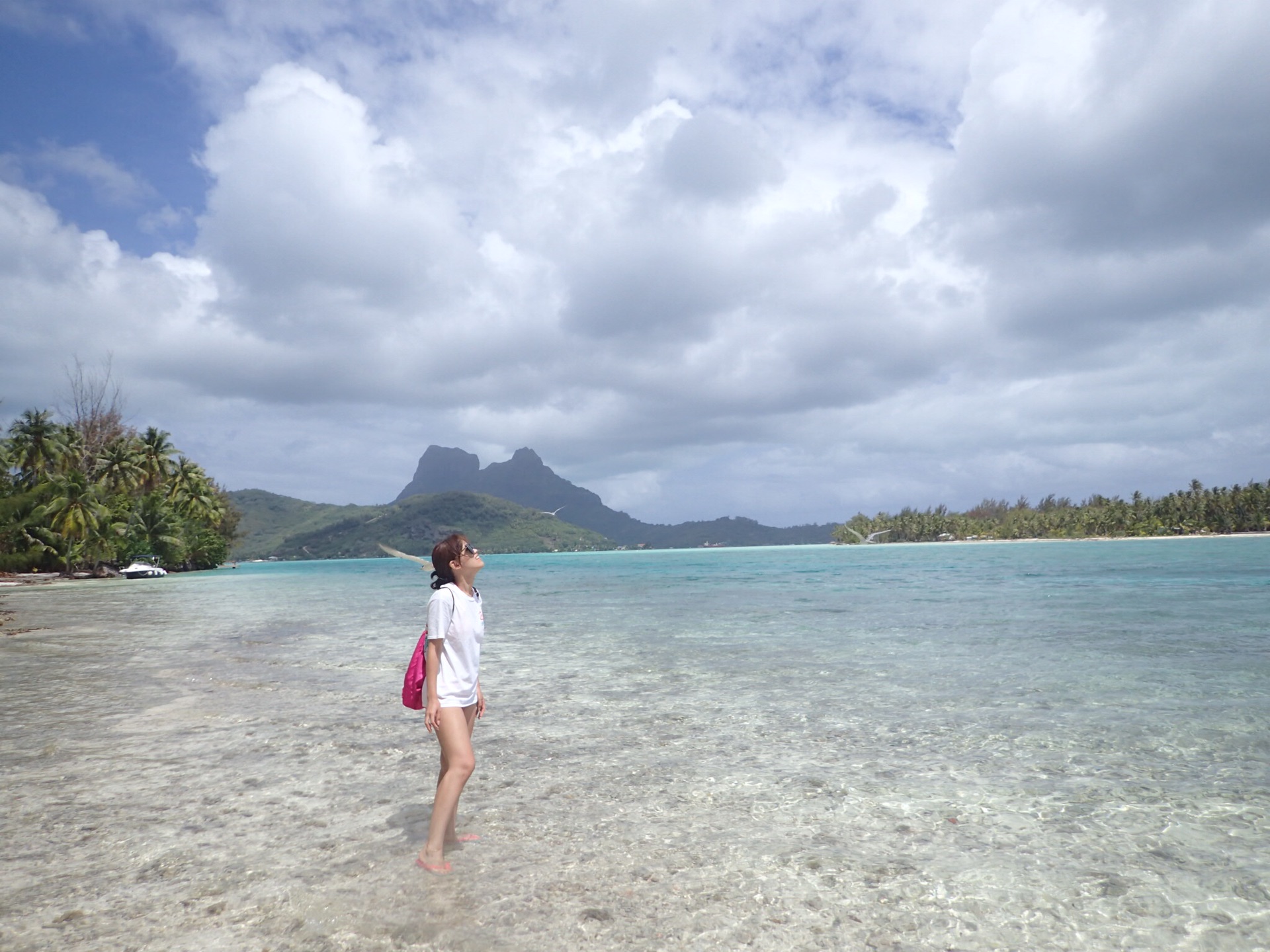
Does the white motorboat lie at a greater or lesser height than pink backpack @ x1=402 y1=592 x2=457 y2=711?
lesser

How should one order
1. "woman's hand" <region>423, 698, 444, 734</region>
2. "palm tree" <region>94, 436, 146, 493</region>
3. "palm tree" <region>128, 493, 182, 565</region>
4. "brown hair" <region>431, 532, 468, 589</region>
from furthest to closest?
"palm tree" <region>94, 436, 146, 493</region> → "palm tree" <region>128, 493, 182, 565</region> → "brown hair" <region>431, 532, 468, 589</region> → "woman's hand" <region>423, 698, 444, 734</region>

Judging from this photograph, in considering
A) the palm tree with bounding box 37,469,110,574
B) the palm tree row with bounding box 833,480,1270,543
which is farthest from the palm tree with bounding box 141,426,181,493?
the palm tree row with bounding box 833,480,1270,543

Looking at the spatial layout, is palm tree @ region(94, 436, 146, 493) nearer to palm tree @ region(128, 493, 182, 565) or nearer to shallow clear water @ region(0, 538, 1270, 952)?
palm tree @ region(128, 493, 182, 565)

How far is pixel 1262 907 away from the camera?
15.7 feet

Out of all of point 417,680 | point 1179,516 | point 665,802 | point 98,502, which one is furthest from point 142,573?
point 1179,516

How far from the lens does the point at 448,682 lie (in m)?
5.26

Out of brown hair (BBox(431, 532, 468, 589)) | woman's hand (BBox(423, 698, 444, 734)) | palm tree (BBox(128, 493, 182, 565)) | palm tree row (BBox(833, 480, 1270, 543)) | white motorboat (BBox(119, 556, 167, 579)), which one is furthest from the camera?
palm tree row (BBox(833, 480, 1270, 543))

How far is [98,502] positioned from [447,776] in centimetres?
8091

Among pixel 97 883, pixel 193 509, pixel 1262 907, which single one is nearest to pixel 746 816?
pixel 1262 907

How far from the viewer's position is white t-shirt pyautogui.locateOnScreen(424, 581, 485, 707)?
5164 millimetres

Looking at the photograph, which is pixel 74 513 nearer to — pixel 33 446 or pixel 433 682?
pixel 33 446

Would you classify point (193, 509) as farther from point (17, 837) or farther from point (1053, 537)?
point (1053, 537)

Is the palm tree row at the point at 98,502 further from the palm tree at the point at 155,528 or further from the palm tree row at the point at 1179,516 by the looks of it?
the palm tree row at the point at 1179,516

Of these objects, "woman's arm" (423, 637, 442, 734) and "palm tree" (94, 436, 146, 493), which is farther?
"palm tree" (94, 436, 146, 493)
